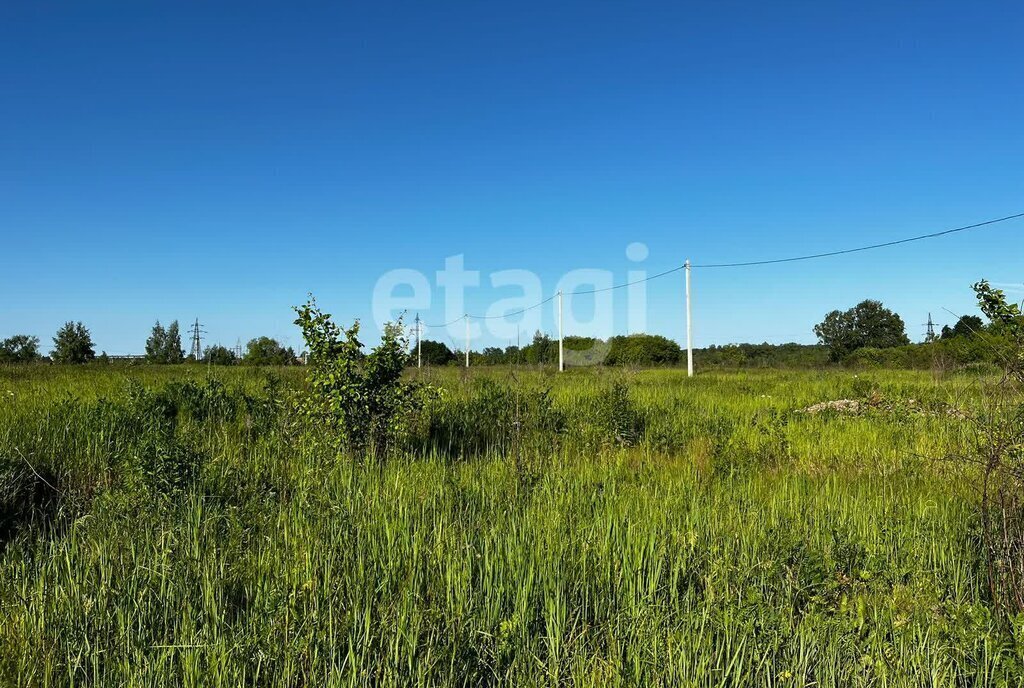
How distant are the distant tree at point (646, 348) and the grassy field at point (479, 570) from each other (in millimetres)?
41481

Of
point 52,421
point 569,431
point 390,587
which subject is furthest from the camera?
point 569,431

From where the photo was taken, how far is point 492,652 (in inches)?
92.7

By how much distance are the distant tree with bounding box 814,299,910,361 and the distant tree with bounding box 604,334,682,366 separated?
2563 centimetres

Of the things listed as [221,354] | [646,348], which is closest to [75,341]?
[221,354]

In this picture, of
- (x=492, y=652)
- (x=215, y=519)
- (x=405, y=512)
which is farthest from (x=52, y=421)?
(x=492, y=652)

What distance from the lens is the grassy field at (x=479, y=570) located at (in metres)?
2.22

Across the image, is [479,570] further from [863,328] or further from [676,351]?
[863,328]

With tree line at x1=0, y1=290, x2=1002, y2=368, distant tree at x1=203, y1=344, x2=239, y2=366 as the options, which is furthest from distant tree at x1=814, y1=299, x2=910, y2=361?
distant tree at x1=203, y1=344, x2=239, y2=366

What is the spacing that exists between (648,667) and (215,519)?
306 cm

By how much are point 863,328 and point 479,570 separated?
81.1 meters

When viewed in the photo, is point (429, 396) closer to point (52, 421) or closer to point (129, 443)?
point (129, 443)

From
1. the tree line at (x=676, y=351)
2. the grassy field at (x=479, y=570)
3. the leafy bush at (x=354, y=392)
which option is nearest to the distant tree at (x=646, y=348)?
the tree line at (x=676, y=351)

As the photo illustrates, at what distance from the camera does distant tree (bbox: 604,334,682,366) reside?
4742cm

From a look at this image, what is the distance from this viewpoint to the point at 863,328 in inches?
2778
